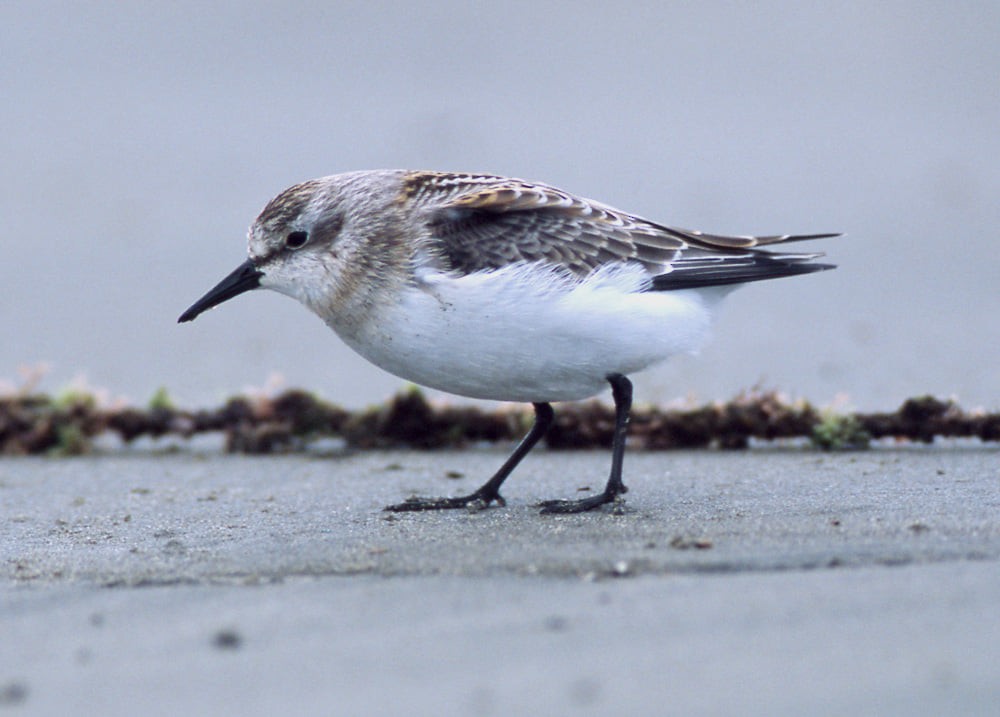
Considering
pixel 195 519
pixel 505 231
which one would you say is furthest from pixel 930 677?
pixel 195 519

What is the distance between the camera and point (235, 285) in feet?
17.1

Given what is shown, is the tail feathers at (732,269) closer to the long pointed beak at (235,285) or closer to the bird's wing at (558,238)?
the bird's wing at (558,238)

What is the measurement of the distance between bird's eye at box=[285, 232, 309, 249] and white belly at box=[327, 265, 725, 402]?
1.16 ft

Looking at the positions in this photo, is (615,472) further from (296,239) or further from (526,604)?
(526,604)

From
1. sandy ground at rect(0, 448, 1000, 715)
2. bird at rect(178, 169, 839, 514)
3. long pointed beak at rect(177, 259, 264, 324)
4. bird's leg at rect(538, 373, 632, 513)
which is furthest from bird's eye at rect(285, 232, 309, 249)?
bird's leg at rect(538, 373, 632, 513)

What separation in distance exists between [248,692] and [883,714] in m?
1.26

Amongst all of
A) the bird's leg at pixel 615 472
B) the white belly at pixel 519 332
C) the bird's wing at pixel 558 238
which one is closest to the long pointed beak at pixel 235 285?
the white belly at pixel 519 332

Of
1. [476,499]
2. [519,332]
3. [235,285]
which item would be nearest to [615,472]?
[476,499]

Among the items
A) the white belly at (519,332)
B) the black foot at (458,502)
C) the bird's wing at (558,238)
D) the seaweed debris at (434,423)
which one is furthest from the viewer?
the seaweed debris at (434,423)

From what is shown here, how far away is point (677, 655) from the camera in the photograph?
276 cm

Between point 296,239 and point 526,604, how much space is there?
234 cm

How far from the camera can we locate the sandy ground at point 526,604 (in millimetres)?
2635

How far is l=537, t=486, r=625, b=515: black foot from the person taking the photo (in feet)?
15.5

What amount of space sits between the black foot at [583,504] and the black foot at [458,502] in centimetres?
24
